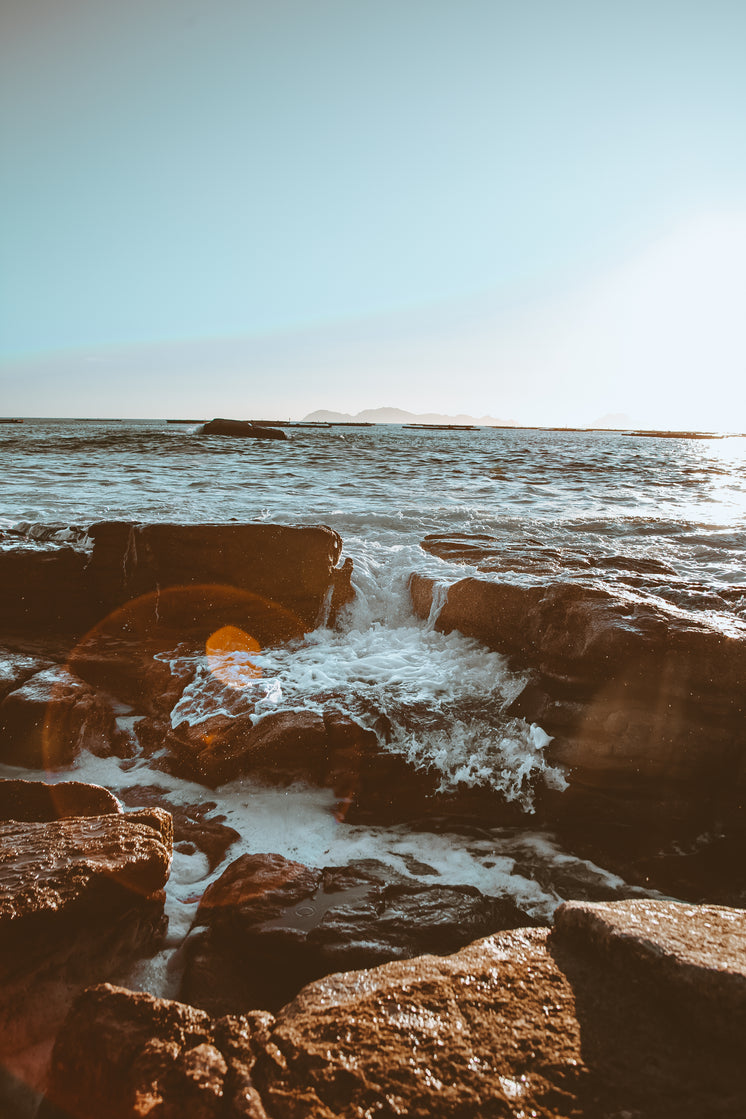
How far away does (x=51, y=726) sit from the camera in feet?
15.9

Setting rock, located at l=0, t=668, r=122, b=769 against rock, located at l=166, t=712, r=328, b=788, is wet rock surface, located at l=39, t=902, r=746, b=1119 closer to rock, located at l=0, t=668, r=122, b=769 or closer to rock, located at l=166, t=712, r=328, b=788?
rock, located at l=166, t=712, r=328, b=788

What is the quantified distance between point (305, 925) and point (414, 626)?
4028 millimetres

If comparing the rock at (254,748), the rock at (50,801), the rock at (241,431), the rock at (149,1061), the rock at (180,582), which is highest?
the rock at (241,431)

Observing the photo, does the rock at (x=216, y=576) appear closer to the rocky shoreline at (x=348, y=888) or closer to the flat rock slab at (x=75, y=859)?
the rocky shoreline at (x=348, y=888)

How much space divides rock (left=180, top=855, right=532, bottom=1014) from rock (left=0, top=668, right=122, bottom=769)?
6.90 ft

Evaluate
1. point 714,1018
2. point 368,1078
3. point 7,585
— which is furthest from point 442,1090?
point 7,585

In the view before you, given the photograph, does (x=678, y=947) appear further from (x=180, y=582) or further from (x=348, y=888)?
(x=180, y=582)

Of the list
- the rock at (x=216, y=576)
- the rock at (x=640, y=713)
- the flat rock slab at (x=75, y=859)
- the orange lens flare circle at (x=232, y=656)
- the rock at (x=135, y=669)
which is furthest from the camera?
the rock at (x=216, y=576)

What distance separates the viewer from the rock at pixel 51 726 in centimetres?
475

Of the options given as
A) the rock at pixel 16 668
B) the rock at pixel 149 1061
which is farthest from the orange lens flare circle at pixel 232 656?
the rock at pixel 149 1061

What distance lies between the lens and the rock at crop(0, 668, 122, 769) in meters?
4.75

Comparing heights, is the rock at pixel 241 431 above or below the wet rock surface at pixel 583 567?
above

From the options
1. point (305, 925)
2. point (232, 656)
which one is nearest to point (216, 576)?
point (232, 656)

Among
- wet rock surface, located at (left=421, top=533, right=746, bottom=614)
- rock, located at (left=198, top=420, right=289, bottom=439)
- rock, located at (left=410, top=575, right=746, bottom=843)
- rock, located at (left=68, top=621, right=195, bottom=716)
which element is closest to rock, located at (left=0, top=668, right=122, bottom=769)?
rock, located at (left=68, top=621, right=195, bottom=716)
